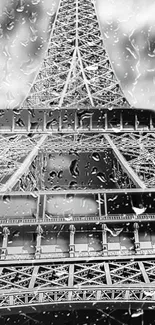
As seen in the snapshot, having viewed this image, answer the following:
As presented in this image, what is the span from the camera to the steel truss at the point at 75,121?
1650 centimetres

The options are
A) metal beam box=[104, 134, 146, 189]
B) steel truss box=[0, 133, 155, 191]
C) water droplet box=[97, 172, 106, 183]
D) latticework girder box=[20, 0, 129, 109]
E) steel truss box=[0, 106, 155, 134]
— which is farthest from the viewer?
latticework girder box=[20, 0, 129, 109]

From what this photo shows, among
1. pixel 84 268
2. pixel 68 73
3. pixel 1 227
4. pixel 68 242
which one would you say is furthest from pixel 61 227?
pixel 68 73

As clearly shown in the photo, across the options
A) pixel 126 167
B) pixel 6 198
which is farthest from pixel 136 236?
pixel 126 167

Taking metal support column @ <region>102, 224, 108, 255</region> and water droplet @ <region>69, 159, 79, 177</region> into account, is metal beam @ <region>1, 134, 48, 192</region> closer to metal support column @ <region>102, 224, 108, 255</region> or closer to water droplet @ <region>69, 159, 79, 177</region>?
water droplet @ <region>69, 159, 79, 177</region>

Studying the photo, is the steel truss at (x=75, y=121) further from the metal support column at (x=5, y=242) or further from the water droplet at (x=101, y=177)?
the metal support column at (x=5, y=242)

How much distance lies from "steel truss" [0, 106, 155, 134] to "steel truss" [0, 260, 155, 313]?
9706mm

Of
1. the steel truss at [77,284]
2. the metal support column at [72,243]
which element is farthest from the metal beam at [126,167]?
the steel truss at [77,284]

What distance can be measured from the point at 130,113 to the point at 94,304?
12314 millimetres

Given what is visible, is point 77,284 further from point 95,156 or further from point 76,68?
point 76,68

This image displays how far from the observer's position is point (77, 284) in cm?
591

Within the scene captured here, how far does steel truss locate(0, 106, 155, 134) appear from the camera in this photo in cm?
1650

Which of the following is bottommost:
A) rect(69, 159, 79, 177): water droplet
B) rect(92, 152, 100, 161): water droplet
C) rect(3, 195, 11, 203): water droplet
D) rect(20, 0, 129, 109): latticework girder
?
rect(3, 195, 11, 203): water droplet

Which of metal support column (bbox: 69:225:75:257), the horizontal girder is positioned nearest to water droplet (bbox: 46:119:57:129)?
the horizontal girder

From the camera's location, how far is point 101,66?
20812mm
